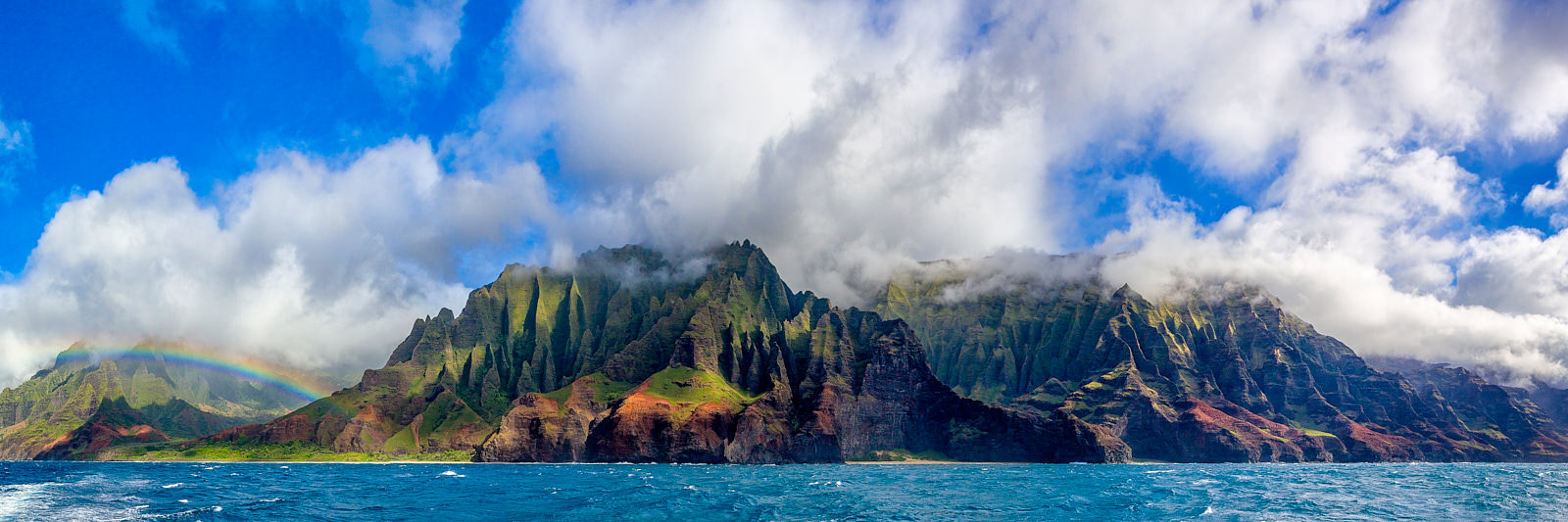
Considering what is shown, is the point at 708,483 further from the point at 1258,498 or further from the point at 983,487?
the point at 1258,498

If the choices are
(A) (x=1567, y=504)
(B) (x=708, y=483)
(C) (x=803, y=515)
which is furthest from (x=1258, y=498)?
(B) (x=708, y=483)

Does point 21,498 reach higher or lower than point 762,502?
higher

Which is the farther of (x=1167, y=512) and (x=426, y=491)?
(x=426, y=491)

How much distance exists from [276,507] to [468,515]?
78.7 ft

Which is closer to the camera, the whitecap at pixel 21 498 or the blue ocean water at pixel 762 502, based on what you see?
the blue ocean water at pixel 762 502

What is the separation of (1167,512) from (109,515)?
362 ft

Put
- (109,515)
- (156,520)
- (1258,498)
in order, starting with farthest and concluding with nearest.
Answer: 1. (1258,498)
2. (109,515)
3. (156,520)

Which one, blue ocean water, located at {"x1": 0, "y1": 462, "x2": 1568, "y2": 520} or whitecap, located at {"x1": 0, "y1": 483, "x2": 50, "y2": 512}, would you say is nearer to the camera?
blue ocean water, located at {"x1": 0, "y1": 462, "x2": 1568, "y2": 520}

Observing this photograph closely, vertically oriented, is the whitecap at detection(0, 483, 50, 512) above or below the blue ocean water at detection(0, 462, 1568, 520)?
above

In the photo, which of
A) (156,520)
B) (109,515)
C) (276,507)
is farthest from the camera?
(276,507)

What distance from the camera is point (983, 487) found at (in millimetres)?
143125

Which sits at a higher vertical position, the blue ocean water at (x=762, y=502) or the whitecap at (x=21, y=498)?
the whitecap at (x=21, y=498)

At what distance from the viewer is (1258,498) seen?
118000 millimetres

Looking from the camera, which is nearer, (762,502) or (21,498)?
(762,502)
